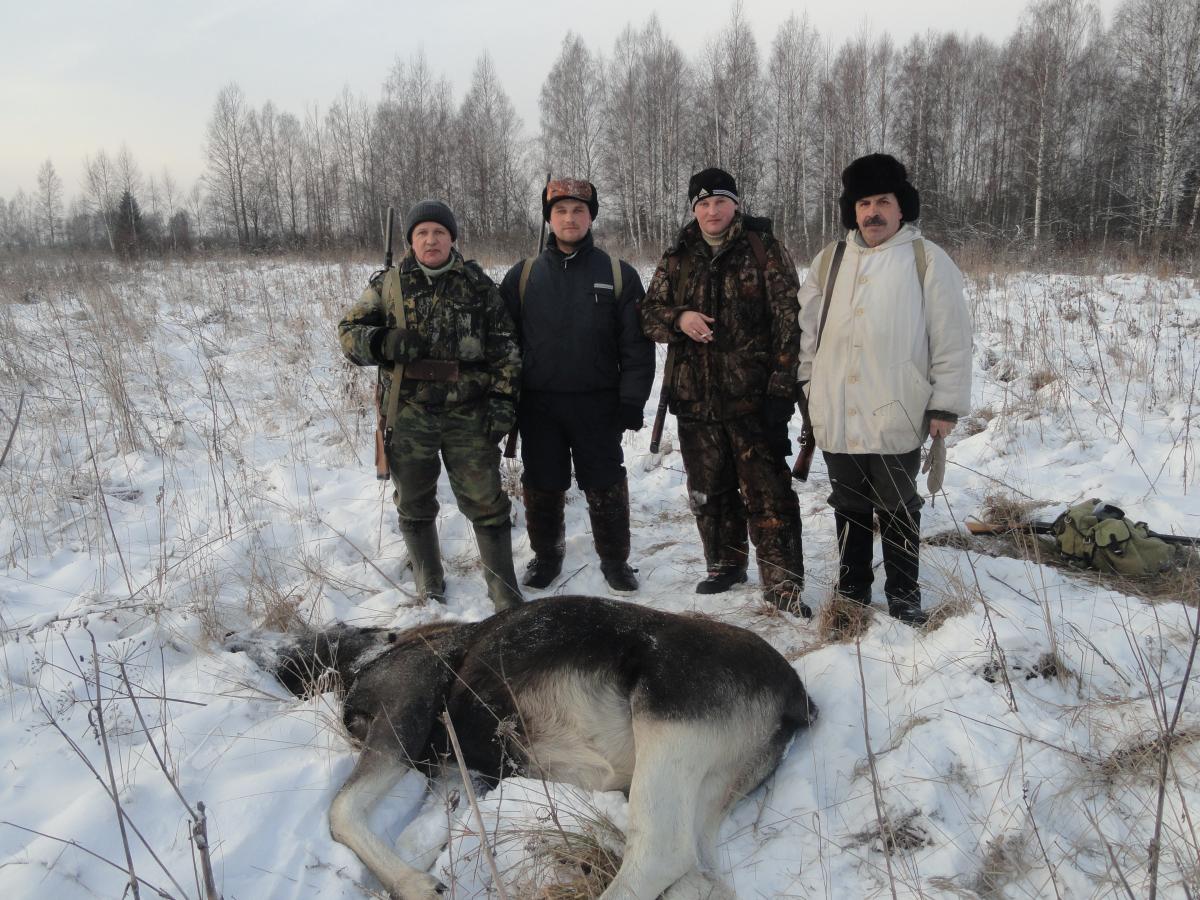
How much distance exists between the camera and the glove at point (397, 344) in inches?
142

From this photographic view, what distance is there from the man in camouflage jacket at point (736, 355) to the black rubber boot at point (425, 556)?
1556mm

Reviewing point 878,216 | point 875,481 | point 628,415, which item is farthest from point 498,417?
point 878,216

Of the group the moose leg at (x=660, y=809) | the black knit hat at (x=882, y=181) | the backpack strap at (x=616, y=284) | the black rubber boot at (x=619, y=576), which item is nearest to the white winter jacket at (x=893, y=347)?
the black knit hat at (x=882, y=181)

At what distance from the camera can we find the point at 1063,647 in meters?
2.54

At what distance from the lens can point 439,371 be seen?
3678mm

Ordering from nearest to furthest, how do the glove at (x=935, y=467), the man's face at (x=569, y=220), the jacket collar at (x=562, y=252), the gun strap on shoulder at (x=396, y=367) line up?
the glove at (x=935, y=467) → the gun strap on shoulder at (x=396, y=367) → the man's face at (x=569, y=220) → the jacket collar at (x=562, y=252)

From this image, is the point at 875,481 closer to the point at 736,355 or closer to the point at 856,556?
the point at 856,556

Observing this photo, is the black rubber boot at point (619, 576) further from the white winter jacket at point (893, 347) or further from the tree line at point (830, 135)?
the tree line at point (830, 135)

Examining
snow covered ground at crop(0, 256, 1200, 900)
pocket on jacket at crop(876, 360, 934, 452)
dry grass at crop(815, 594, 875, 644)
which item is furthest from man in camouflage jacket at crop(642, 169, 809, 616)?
pocket on jacket at crop(876, 360, 934, 452)

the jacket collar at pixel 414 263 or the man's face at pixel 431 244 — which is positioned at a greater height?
the man's face at pixel 431 244

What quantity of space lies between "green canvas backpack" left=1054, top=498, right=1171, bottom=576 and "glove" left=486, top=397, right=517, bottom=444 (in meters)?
3.20

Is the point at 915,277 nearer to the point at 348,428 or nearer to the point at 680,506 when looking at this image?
the point at 680,506

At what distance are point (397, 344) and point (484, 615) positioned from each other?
5.09ft

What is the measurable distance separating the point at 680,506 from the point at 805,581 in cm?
176
